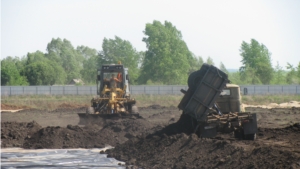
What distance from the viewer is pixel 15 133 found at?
26.6 metres

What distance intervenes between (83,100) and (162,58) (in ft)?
104

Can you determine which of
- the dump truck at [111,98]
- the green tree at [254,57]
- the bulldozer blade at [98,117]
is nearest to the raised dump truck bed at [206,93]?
the bulldozer blade at [98,117]

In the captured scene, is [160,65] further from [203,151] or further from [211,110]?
[203,151]

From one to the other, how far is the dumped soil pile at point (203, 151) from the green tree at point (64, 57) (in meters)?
104

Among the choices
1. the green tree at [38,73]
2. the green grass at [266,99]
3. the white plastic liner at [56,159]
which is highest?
the green tree at [38,73]

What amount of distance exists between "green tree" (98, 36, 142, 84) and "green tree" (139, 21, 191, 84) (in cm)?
819

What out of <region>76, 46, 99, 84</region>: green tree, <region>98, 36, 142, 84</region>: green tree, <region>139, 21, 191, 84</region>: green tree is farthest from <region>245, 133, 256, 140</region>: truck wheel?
<region>76, 46, 99, 84</region>: green tree

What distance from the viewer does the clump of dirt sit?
2545 centimetres

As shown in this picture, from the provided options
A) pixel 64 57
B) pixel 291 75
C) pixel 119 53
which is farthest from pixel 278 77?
pixel 64 57

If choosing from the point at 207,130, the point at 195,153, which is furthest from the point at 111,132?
→ the point at 195,153

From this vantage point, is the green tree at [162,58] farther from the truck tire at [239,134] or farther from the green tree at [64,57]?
the truck tire at [239,134]

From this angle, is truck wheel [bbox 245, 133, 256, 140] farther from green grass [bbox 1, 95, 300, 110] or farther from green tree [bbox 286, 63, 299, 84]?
green tree [bbox 286, 63, 299, 84]

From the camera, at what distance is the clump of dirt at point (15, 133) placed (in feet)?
83.5

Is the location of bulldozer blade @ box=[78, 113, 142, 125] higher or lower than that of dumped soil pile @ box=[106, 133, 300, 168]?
higher
